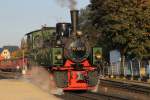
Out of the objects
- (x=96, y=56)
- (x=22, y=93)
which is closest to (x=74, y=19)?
(x=96, y=56)

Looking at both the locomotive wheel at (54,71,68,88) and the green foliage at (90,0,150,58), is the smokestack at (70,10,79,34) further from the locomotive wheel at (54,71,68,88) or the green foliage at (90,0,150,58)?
the green foliage at (90,0,150,58)

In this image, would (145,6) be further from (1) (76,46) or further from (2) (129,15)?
(1) (76,46)

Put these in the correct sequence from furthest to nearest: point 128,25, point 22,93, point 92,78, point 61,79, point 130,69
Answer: point 128,25
point 130,69
point 92,78
point 61,79
point 22,93

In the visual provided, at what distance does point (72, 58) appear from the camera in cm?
2269

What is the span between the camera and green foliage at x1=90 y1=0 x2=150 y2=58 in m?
38.8

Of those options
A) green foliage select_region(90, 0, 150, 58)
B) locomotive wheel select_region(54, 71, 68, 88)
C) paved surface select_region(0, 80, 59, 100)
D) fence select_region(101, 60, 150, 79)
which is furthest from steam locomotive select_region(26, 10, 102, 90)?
green foliage select_region(90, 0, 150, 58)

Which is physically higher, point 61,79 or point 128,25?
point 128,25

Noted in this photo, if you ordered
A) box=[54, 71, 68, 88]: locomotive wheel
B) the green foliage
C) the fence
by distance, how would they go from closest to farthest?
box=[54, 71, 68, 88]: locomotive wheel → the fence → the green foliage

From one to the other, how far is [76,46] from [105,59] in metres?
25.4

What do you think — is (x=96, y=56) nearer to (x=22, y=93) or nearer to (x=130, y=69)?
(x=22, y=93)

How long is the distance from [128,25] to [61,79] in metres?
17.6

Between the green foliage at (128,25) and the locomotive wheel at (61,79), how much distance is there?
17.1m

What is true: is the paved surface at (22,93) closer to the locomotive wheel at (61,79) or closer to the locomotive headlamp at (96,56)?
the locomotive wheel at (61,79)

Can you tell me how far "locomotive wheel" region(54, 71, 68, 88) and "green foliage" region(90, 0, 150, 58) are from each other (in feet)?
56.2
